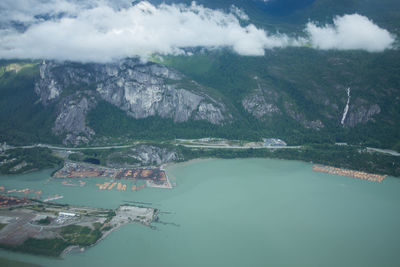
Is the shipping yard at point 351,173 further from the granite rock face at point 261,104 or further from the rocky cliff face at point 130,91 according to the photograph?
the rocky cliff face at point 130,91

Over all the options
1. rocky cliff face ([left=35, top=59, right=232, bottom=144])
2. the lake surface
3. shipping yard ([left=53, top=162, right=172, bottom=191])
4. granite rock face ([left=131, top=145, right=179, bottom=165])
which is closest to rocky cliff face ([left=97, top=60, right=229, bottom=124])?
rocky cliff face ([left=35, top=59, right=232, bottom=144])

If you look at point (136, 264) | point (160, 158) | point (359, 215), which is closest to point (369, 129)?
point (359, 215)

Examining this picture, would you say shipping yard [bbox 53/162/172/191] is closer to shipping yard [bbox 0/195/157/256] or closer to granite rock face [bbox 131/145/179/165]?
granite rock face [bbox 131/145/179/165]

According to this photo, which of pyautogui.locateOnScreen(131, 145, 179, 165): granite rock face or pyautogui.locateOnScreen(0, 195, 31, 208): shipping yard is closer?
pyautogui.locateOnScreen(0, 195, 31, 208): shipping yard

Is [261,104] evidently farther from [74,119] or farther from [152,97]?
[74,119]

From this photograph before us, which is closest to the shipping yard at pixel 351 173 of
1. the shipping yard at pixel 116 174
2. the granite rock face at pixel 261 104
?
the granite rock face at pixel 261 104

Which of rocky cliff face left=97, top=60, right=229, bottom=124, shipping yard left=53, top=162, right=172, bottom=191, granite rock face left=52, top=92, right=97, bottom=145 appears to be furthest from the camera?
rocky cliff face left=97, top=60, right=229, bottom=124
